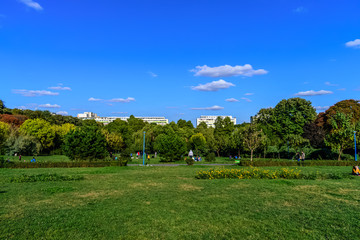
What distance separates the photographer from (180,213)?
7.92 meters

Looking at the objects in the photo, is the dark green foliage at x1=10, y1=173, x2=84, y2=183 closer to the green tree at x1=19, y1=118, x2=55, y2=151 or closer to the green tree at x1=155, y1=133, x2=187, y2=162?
the green tree at x1=155, y1=133, x2=187, y2=162

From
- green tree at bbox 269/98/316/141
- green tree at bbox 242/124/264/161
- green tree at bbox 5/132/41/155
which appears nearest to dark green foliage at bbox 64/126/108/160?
green tree at bbox 242/124/264/161

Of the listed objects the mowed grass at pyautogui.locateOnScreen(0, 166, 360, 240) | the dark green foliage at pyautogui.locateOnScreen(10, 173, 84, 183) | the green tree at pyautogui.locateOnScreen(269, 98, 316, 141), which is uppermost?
the green tree at pyautogui.locateOnScreen(269, 98, 316, 141)

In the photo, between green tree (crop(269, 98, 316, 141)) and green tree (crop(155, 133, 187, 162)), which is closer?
green tree (crop(155, 133, 187, 162))

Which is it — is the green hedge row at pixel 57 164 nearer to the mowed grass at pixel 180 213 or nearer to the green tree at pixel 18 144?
the mowed grass at pixel 180 213

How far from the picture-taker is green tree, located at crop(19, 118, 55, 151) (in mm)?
51031

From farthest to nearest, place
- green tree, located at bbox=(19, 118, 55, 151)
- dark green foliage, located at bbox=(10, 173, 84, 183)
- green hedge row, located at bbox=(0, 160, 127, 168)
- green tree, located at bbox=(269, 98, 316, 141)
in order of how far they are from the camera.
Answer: green tree, located at bbox=(19, 118, 55, 151)
green tree, located at bbox=(269, 98, 316, 141)
green hedge row, located at bbox=(0, 160, 127, 168)
dark green foliage, located at bbox=(10, 173, 84, 183)

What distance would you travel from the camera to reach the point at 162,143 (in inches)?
1414

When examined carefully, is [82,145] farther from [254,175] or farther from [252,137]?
[252,137]

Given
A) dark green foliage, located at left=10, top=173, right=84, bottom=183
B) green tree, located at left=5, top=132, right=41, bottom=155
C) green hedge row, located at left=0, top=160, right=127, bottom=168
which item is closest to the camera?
dark green foliage, located at left=10, top=173, right=84, bottom=183

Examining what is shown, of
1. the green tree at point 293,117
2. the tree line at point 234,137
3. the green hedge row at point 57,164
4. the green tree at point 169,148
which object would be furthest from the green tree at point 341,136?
the green hedge row at point 57,164

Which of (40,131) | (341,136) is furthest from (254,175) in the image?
(40,131)

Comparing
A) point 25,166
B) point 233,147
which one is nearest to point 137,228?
point 25,166

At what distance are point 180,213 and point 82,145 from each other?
23647mm
